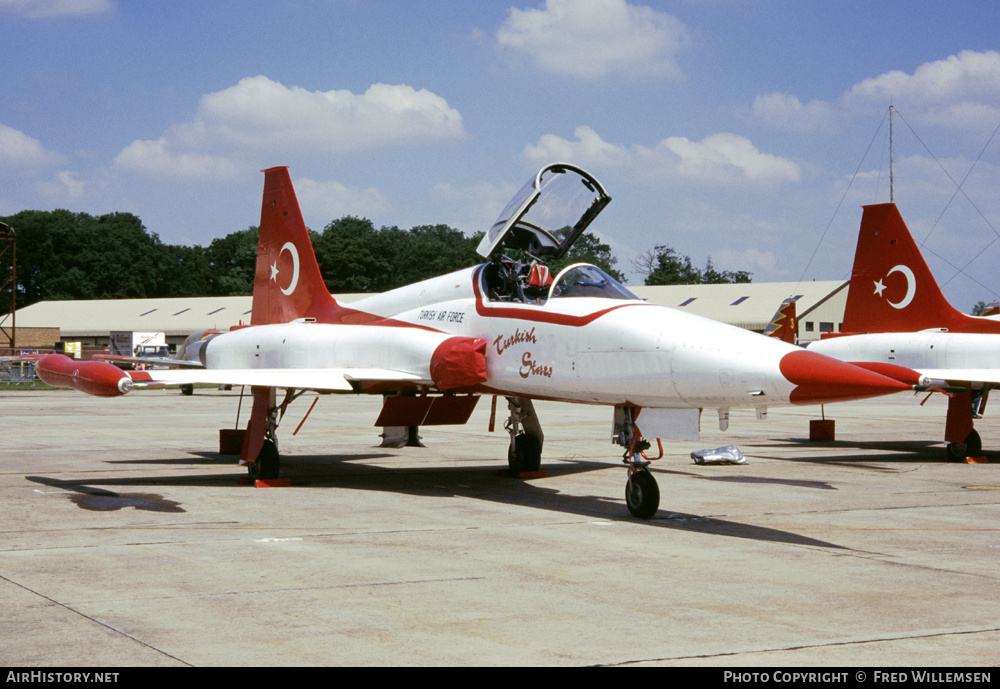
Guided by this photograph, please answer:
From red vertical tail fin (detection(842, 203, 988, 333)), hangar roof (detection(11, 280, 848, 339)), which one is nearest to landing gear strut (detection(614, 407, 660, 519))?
red vertical tail fin (detection(842, 203, 988, 333))

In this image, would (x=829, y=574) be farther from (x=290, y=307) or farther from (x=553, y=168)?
(x=290, y=307)

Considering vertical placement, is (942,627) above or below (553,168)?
below

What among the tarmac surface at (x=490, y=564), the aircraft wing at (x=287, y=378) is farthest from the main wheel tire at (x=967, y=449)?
the aircraft wing at (x=287, y=378)

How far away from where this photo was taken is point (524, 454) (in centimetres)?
1462

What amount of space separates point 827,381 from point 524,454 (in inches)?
264

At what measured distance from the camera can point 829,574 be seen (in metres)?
7.72

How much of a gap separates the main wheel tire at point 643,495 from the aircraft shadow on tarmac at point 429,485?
11 centimetres

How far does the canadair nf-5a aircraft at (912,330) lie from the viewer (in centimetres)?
1780

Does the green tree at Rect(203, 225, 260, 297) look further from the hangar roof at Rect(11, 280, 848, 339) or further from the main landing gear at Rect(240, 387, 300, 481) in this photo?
the main landing gear at Rect(240, 387, 300, 481)

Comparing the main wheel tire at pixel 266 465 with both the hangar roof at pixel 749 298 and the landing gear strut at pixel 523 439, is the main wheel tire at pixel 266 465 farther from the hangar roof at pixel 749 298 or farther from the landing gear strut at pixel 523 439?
the hangar roof at pixel 749 298

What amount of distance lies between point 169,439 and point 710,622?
1737cm

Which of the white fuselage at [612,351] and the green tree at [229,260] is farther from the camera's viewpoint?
the green tree at [229,260]

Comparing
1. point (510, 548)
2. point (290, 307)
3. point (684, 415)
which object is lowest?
point (510, 548)
